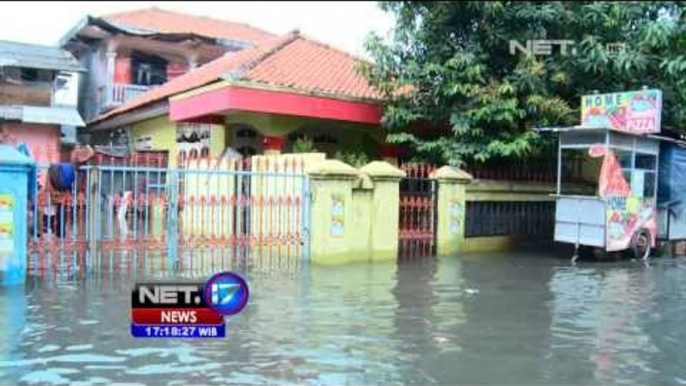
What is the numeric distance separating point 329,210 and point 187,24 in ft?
64.3

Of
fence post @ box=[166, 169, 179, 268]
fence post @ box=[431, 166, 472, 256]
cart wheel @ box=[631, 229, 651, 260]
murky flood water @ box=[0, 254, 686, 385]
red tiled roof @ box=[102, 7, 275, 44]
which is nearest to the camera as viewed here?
murky flood water @ box=[0, 254, 686, 385]

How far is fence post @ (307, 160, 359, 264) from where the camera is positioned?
36.2ft

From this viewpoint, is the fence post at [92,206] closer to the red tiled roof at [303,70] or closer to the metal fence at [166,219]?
the metal fence at [166,219]

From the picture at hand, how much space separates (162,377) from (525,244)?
10.9 metres

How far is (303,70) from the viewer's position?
15195 millimetres

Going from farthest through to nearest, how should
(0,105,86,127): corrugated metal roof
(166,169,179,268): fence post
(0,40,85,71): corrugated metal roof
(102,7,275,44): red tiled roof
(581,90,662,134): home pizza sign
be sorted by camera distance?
(102,7,275,44): red tiled roof
(0,105,86,127): corrugated metal roof
(0,40,85,71): corrugated metal roof
(581,90,662,134): home pizza sign
(166,169,179,268): fence post

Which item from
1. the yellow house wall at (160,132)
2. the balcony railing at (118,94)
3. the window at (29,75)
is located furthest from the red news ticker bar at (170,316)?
the balcony railing at (118,94)

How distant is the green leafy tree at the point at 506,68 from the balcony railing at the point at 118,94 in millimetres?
13216

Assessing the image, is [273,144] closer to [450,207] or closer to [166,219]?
[450,207]

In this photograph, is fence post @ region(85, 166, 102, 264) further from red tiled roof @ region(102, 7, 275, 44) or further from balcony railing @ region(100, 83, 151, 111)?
red tiled roof @ region(102, 7, 275, 44)

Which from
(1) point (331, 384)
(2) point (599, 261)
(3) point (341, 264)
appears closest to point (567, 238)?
(2) point (599, 261)

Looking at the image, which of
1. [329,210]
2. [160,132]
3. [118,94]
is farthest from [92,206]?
[118,94]

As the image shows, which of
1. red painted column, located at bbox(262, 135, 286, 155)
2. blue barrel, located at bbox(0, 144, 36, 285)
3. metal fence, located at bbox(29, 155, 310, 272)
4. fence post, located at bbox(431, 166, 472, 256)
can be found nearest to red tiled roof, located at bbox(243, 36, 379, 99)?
red painted column, located at bbox(262, 135, 286, 155)

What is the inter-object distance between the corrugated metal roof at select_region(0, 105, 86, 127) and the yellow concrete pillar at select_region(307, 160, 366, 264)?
42.3 ft
